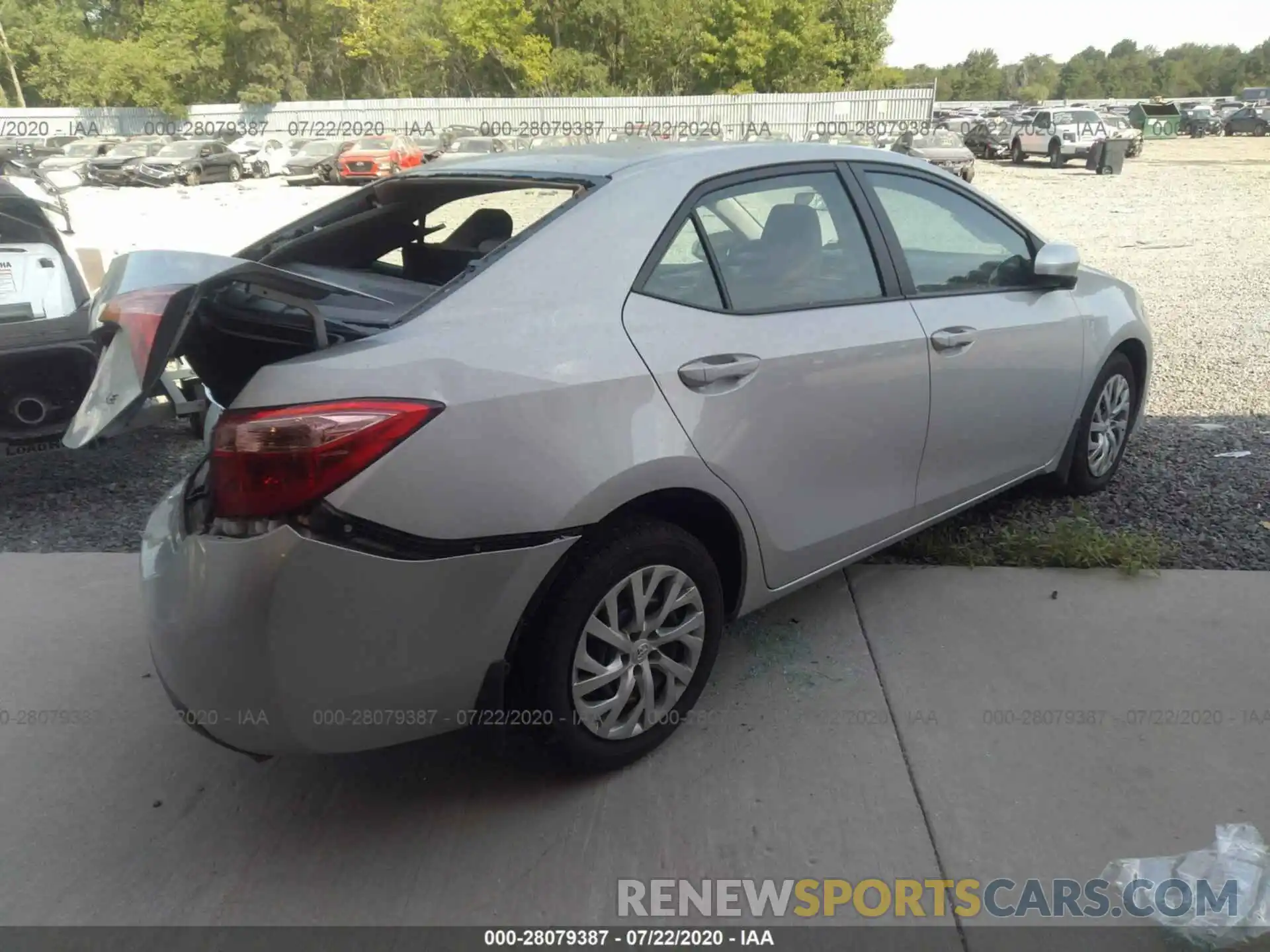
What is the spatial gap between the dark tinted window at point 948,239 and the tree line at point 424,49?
176ft

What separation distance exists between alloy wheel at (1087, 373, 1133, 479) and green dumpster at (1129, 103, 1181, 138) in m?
45.3

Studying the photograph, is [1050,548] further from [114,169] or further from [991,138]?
[991,138]

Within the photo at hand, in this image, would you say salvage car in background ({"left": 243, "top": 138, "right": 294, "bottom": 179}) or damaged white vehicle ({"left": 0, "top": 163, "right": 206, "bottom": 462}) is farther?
salvage car in background ({"left": 243, "top": 138, "right": 294, "bottom": 179})

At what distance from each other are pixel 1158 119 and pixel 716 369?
1943 inches

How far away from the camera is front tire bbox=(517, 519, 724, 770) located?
2441 millimetres

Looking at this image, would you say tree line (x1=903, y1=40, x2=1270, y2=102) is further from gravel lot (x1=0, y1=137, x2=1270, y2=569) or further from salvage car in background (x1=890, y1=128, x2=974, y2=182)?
gravel lot (x1=0, y1=137, x2=1270, y2=569)

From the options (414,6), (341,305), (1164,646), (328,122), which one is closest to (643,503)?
(341,305)

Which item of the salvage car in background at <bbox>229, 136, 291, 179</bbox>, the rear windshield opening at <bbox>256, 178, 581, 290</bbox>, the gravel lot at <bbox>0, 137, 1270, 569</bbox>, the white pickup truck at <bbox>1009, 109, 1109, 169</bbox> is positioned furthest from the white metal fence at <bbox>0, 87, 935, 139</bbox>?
the rear windshield opening at <bbox>256, 178, 581, 290</bbox>

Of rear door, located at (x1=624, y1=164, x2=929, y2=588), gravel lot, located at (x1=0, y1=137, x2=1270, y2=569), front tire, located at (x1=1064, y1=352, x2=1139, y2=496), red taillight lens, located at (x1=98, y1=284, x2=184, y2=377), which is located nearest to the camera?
red taillight lens, located at (x1=98, y1=284, x2=184, y2=377)

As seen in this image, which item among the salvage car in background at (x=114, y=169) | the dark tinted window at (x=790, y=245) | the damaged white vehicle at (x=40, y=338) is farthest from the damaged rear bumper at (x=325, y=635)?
the salvage car in background at (x=114, y=169)

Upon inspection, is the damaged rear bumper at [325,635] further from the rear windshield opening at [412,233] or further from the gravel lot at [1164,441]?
the gravel lot at [1164,441]

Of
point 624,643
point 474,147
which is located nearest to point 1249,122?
point 474,147

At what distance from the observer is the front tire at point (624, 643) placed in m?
2.44

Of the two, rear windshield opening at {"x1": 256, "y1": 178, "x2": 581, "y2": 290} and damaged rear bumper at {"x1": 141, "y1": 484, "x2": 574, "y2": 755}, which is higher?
rear windshield opening at {"x1": 256, "y1": 178, "x2": 581, "y2": 290}
